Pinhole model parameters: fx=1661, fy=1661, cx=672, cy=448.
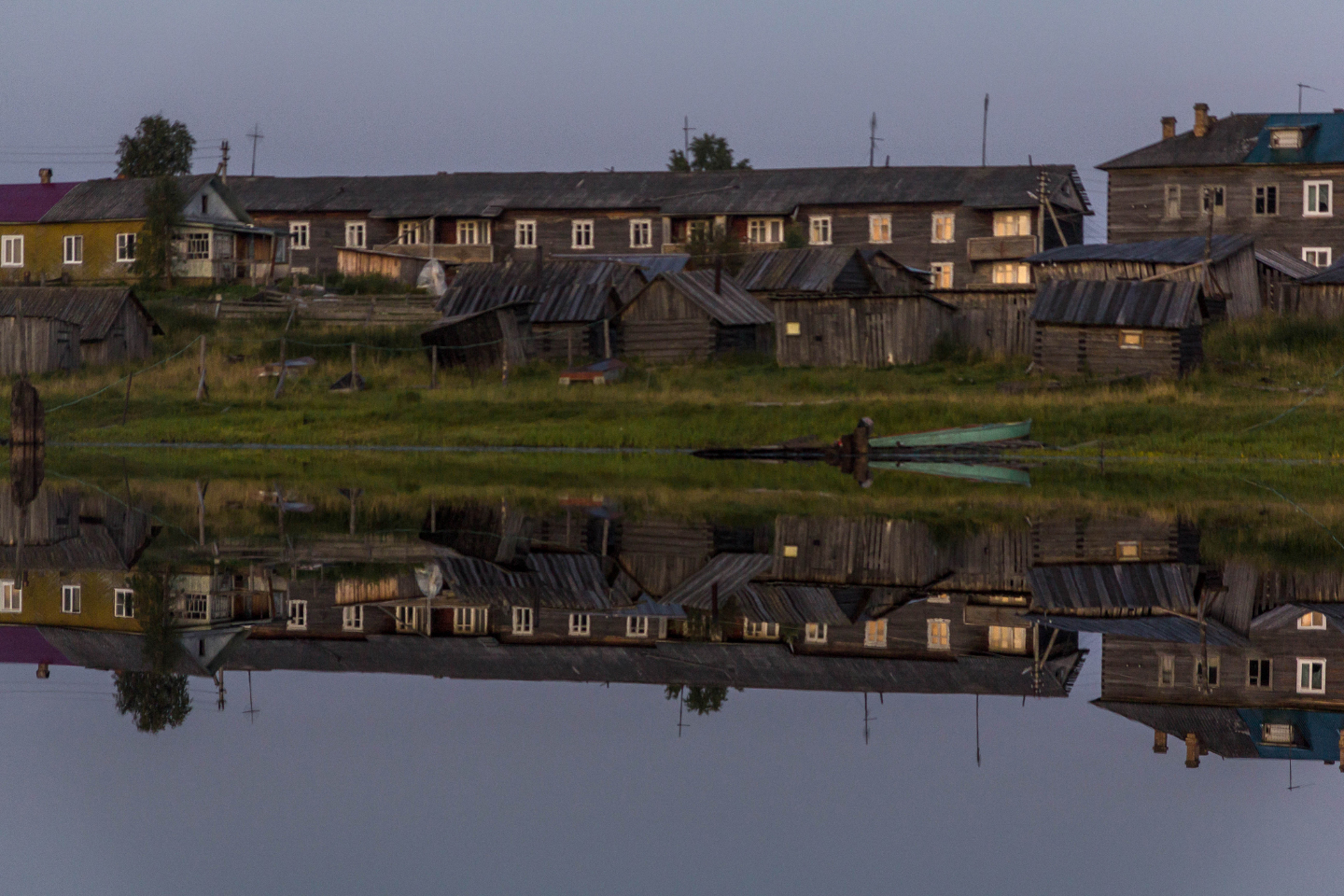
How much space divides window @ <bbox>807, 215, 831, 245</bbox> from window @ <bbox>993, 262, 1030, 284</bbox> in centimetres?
669

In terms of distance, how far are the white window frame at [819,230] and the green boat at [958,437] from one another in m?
30.8

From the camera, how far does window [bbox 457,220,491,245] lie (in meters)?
67.8

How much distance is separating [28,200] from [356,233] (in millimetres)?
12759

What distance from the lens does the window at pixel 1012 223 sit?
205ft

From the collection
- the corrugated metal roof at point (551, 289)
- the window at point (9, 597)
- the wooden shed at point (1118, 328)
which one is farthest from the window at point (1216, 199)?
the window at point (9, 597)

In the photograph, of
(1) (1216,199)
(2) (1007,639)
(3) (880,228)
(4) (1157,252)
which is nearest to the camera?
(2) (1007,639)

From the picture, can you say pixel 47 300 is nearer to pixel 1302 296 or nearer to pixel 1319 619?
pixel 1302 296

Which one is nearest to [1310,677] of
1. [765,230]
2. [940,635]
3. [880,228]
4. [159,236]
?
[940,635]

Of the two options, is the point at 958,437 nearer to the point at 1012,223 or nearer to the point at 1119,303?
the point at 1119,303

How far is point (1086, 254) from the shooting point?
47750 millimetres

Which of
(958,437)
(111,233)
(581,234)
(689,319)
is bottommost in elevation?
(958,437)

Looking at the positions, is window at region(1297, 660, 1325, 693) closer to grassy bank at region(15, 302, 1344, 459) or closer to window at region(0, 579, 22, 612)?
window at region(0, 579, 22, 612)

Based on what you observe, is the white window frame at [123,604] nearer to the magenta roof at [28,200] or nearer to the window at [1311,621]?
the window at [1311,621]

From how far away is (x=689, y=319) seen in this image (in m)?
47.6
